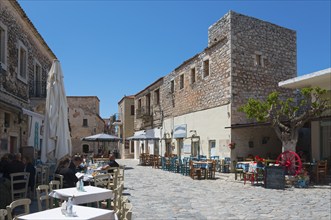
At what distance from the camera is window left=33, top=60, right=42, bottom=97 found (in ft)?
53.0

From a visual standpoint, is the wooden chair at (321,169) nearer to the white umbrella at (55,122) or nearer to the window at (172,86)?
the white umbrella at (55,122)

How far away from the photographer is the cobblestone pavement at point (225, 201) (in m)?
7.73

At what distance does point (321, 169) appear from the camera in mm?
13188

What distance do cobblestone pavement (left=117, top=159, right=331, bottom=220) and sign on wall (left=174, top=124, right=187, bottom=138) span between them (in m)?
9.32

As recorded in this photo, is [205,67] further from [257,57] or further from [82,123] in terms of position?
[82,123]

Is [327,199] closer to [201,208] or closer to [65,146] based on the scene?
[201,208]

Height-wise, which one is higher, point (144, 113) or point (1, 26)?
point (1, 26)

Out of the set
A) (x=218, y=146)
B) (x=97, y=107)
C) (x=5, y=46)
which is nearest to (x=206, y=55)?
(x=218, y=146)

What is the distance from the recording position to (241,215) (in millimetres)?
7680

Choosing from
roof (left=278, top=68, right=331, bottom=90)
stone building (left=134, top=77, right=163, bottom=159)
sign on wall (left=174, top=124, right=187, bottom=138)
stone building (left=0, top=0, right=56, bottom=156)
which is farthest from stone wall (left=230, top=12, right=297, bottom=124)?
stone building (left=134, top=77, right=163, bottom=159)

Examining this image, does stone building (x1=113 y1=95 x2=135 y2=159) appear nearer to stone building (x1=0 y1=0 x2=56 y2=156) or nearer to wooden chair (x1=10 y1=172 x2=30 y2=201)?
stone building (x1=0 y1=0 x2=56 y2=156)

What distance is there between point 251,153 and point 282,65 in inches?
215

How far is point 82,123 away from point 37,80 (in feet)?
82.3

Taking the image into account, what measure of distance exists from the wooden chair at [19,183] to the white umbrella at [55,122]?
4.33 ft
